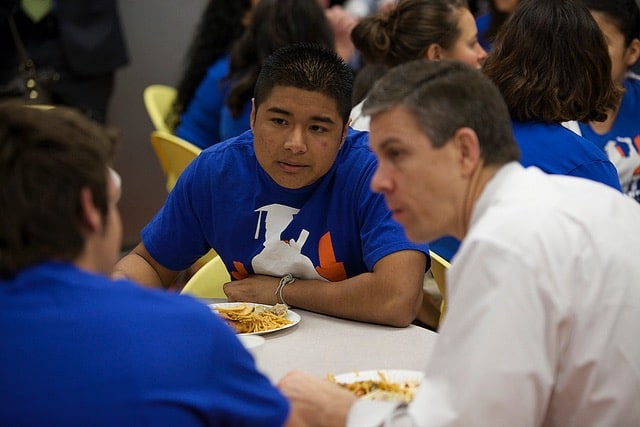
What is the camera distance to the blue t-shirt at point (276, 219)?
90.8 inches

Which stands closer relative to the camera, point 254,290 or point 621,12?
point 254,290

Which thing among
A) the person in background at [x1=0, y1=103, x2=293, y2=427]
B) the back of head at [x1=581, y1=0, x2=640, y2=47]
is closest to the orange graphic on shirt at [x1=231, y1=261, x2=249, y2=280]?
the person in background at [x1=0, y1=103, x2=293, y2=427]

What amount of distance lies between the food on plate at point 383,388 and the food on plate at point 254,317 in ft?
1.14

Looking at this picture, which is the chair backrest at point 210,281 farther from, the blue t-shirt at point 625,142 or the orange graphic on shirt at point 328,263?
the blue t-shirt at point 625,142

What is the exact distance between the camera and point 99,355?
1.16 m

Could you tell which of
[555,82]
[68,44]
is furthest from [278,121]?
[68,44]

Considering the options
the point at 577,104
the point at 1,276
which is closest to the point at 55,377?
the point at 1,276

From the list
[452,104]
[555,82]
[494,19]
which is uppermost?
[452,104]

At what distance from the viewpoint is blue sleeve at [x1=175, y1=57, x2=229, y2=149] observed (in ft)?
14.6

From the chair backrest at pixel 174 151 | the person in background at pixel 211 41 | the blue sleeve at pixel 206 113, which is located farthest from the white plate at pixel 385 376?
the person in background at pixel 211 41

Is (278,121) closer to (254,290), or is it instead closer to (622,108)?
(254,290)

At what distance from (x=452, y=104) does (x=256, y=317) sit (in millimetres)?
823

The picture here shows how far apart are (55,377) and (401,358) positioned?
0.92 metres

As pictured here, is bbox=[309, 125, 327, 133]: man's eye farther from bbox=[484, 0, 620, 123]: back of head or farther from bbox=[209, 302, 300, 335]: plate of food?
bbox=[484, 0, 620, 123]: back of head
